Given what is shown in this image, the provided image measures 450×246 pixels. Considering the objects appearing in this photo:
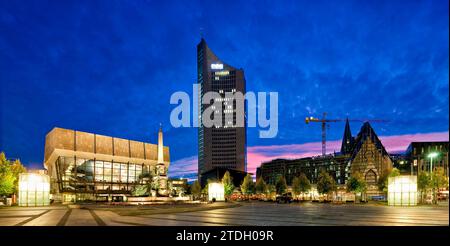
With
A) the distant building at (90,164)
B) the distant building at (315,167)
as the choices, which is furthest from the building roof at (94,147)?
the distant building at (315,167)

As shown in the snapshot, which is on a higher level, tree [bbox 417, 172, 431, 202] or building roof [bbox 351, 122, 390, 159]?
building roof [bbox 351, 122, 390, 159]

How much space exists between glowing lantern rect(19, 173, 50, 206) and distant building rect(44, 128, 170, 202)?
147 feet

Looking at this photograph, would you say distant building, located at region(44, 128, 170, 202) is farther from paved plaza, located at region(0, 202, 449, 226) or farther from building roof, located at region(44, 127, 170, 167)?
paved plaza, located at region(0, 202, 449, 226)

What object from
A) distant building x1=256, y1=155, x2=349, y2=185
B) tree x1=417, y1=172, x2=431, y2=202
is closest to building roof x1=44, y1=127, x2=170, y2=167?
distant building x1=256, y1=155, x2=349, y2=185

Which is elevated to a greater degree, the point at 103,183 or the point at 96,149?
the point at 96,149

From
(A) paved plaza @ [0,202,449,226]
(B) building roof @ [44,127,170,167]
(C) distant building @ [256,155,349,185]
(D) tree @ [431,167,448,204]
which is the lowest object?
(C) distant building @ [256,155,349,185]

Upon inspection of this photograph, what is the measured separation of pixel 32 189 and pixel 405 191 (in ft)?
182

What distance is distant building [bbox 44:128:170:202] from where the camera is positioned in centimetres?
10281

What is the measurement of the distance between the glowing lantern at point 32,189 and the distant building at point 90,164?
44.9 metres
